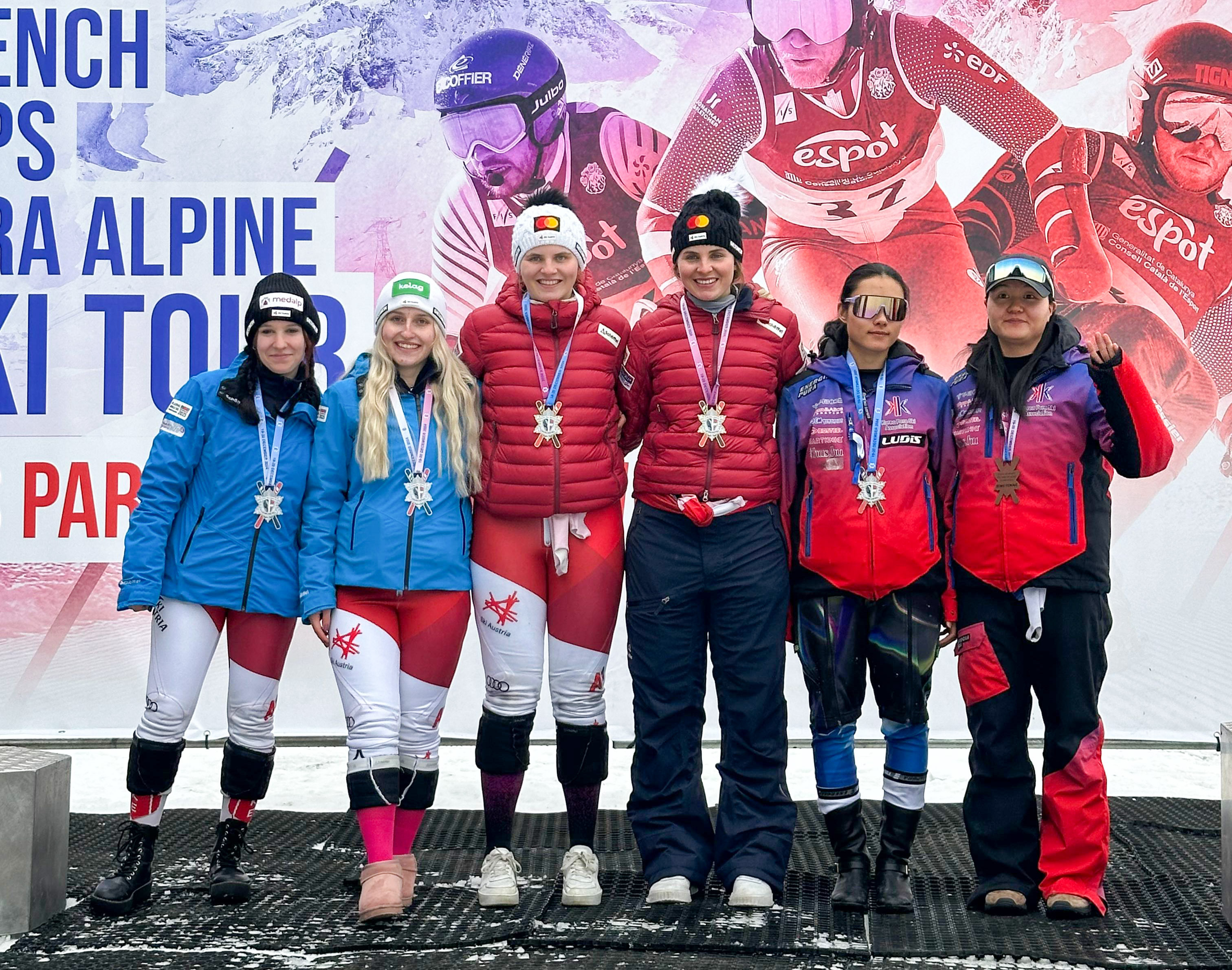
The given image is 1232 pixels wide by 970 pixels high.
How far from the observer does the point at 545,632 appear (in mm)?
3129

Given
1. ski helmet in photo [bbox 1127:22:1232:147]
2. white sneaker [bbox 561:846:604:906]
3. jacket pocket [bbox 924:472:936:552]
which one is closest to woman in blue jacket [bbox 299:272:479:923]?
white sneaker [bbox 561:846:604:906]

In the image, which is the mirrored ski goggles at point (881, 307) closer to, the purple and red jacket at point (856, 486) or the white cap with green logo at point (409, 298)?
the purple and red jacket at point (856, 486)

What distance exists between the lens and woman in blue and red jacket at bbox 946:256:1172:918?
289 centimetres

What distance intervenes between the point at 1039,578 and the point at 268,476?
189 centimetres

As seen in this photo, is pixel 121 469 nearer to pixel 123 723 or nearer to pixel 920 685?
pixel 123 723

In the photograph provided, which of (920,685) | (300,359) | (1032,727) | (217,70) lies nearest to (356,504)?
(300,359)

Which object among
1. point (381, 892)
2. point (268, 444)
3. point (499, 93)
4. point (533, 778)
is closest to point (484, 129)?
point (499, 93)

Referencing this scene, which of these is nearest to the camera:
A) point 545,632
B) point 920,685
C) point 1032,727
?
point 920,685

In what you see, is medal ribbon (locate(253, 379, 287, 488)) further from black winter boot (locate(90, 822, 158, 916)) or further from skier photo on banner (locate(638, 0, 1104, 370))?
skier photo on banner (locate(638, 0, 1104, 370))

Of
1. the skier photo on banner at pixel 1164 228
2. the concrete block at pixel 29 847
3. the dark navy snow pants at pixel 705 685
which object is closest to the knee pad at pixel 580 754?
the dark navy snow pants at pixel 705 685

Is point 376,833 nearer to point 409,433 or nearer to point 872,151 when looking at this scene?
point 409,433

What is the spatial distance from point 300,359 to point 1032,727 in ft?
10.3

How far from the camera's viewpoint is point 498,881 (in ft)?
9.60

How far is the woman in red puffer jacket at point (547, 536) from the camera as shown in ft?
9.83
